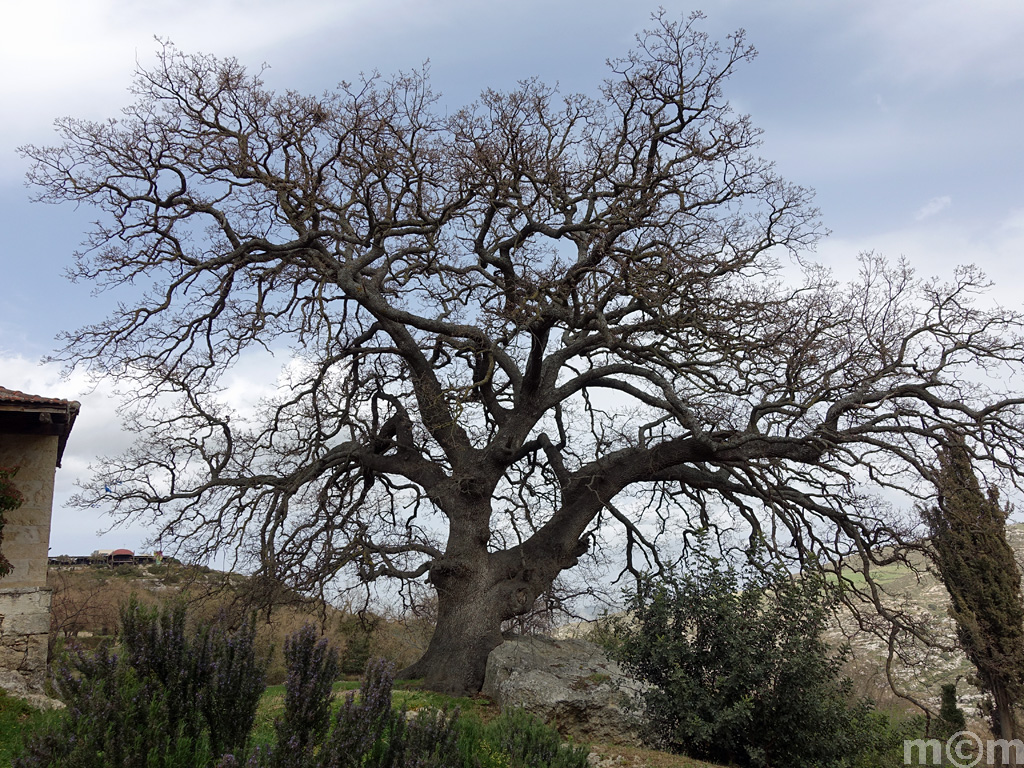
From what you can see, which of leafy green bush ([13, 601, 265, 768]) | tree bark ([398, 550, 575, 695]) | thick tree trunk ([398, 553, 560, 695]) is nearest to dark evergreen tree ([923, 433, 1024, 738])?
tree bark ([398, 550, 575, 695])

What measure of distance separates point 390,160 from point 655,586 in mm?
9478

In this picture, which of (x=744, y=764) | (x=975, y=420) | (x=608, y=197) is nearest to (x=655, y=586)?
(x=744, y=764)

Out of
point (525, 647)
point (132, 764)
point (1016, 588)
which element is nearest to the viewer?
point (132, 764)

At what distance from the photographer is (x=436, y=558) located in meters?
14.6

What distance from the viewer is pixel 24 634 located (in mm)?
11742

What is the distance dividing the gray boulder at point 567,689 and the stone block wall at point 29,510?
785 cm

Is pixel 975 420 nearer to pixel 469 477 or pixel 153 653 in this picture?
pixel 469 477

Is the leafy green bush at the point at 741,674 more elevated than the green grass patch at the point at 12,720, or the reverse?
the leafy green bush at the point at 741,674

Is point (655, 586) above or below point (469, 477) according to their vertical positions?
below

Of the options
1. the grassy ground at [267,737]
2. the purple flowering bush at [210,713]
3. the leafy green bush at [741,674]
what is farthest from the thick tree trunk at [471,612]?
the purple flowering bush at [210,713]

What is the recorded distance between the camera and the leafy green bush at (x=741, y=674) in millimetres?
9242

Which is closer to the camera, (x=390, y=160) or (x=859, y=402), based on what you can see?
(x=859, y=402)

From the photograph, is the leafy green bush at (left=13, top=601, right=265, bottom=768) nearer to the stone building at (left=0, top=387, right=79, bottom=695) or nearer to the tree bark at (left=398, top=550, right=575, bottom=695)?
the stone building at (left=0, top=387, right=79, bottom=695)

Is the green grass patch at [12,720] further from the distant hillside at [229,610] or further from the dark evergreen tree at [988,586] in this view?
the dark evergreen tree at [988,586]
